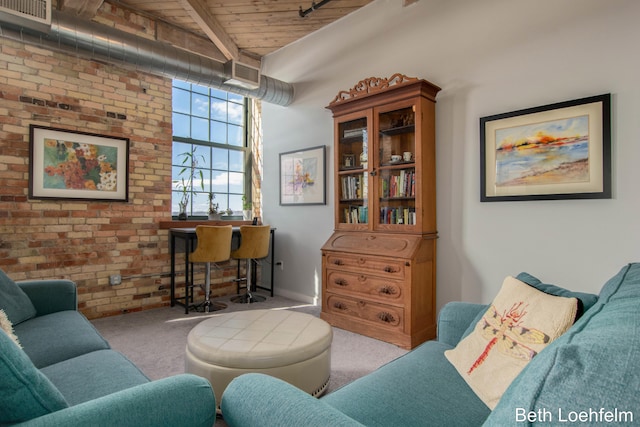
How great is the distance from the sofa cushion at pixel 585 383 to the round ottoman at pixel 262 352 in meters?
1.29

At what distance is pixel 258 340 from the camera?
6.11 feet

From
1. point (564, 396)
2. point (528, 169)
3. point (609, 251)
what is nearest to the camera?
point (564, 396)

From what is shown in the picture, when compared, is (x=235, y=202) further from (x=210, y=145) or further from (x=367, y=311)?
(x=367, y=311)

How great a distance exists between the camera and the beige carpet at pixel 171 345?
7.90 feet

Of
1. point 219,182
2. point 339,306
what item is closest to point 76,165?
point 219,182

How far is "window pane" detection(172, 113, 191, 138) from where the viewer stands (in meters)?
4.46

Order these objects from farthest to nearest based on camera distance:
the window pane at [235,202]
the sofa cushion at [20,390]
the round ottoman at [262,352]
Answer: the window pane at [235,202], the round ottoman at [262,352], the sofa cushion at [20,390]

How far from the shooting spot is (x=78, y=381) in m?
1.30

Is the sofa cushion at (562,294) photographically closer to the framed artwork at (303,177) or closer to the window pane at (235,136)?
the framed artwork at (303,177)

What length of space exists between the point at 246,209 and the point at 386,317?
286cm

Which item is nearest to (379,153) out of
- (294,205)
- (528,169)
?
(528,169)

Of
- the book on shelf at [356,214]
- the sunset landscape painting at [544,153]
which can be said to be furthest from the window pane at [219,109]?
the sunset landscape painting at [544,153]

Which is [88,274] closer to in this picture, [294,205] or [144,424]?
[294,205]

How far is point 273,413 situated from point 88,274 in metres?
3.60
